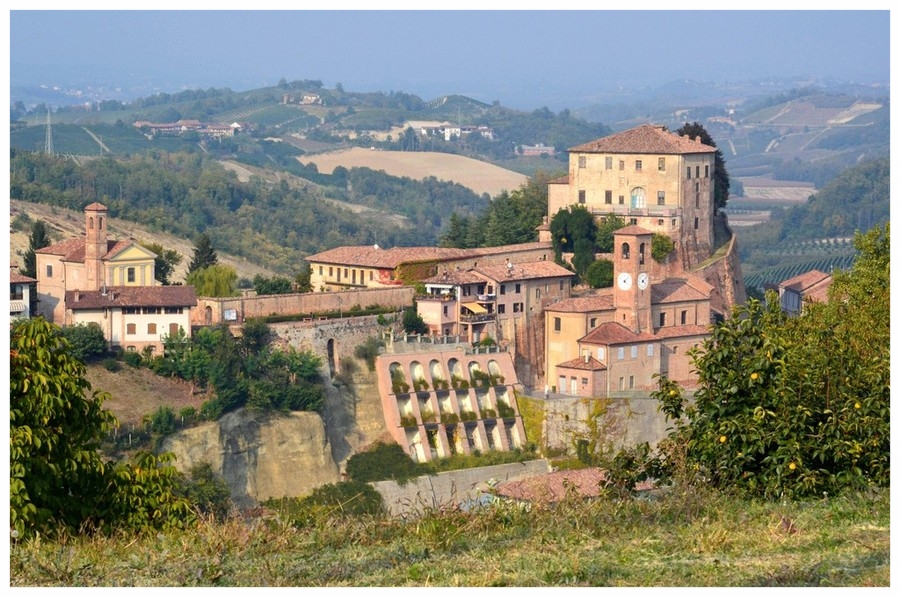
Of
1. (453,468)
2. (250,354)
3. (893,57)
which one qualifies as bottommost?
(453,468)

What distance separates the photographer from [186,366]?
4012 cm

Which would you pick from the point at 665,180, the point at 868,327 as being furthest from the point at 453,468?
the point at 868,327

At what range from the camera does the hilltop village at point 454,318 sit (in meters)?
41.9

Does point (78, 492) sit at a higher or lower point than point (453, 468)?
higher

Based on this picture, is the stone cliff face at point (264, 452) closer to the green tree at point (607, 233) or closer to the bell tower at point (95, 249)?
the bell tower at point (95, 249)

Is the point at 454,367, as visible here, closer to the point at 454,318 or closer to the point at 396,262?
the point at 454,318

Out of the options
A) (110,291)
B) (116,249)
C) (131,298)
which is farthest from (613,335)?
(116,249)

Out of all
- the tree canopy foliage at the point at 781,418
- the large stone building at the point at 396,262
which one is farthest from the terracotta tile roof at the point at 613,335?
the tree canopy foliage at the point at 781,418

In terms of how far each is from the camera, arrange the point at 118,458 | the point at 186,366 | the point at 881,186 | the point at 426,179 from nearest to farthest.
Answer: the point at 118,458 < the point at 186,366 < the point at 881,186 < the point at 426,179

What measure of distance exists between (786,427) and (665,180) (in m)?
34.5

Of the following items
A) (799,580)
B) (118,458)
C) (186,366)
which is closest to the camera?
(799,580)

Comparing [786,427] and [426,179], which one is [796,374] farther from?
[426,179]

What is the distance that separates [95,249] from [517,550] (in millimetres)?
32404

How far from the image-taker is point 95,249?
4334 centimetres
